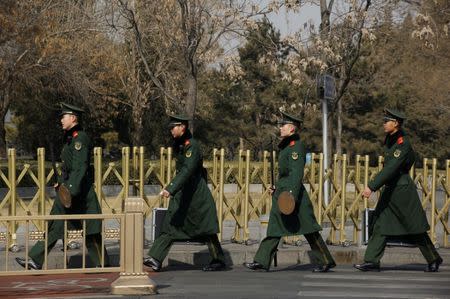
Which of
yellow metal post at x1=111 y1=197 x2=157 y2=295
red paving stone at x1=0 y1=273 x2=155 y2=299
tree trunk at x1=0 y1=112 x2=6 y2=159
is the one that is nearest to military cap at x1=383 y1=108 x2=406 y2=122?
red paving stone at x1=0 y1=273 x2=155 y2=299

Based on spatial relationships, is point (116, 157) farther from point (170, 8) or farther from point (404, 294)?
point (404, 294)

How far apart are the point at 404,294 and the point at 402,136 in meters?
2.62

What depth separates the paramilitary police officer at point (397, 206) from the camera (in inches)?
456

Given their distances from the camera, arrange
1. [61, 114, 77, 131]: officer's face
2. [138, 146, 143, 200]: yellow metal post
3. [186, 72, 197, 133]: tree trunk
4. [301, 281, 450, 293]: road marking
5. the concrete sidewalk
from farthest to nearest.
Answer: [186, 72, 197, 133]: tree trunk < [138, 146, 143, 200]: yellow metal post < the concrete sidewalk < [61, 114, 77, 131]: officer's face < [301, 281, 450, 293]: road marking

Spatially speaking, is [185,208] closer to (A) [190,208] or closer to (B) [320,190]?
(A) [190,208]

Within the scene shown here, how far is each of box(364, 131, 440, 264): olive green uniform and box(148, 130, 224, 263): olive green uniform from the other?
1.76 m

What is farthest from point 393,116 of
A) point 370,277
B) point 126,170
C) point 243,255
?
point 126,170

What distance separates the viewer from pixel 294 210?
37.4 ft

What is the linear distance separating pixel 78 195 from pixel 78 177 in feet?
0.67

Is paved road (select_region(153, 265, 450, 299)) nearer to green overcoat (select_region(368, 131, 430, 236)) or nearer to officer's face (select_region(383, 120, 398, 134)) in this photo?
green overcoat (select_region(368, 131, 430, 236))

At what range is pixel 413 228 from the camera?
11.6 meters

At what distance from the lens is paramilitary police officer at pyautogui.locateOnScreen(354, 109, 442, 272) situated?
11586 millimetres

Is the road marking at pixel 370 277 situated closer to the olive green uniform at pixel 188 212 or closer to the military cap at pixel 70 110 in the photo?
the olive green uniform at pixel 188 212

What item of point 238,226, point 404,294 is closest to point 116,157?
point 238,226
